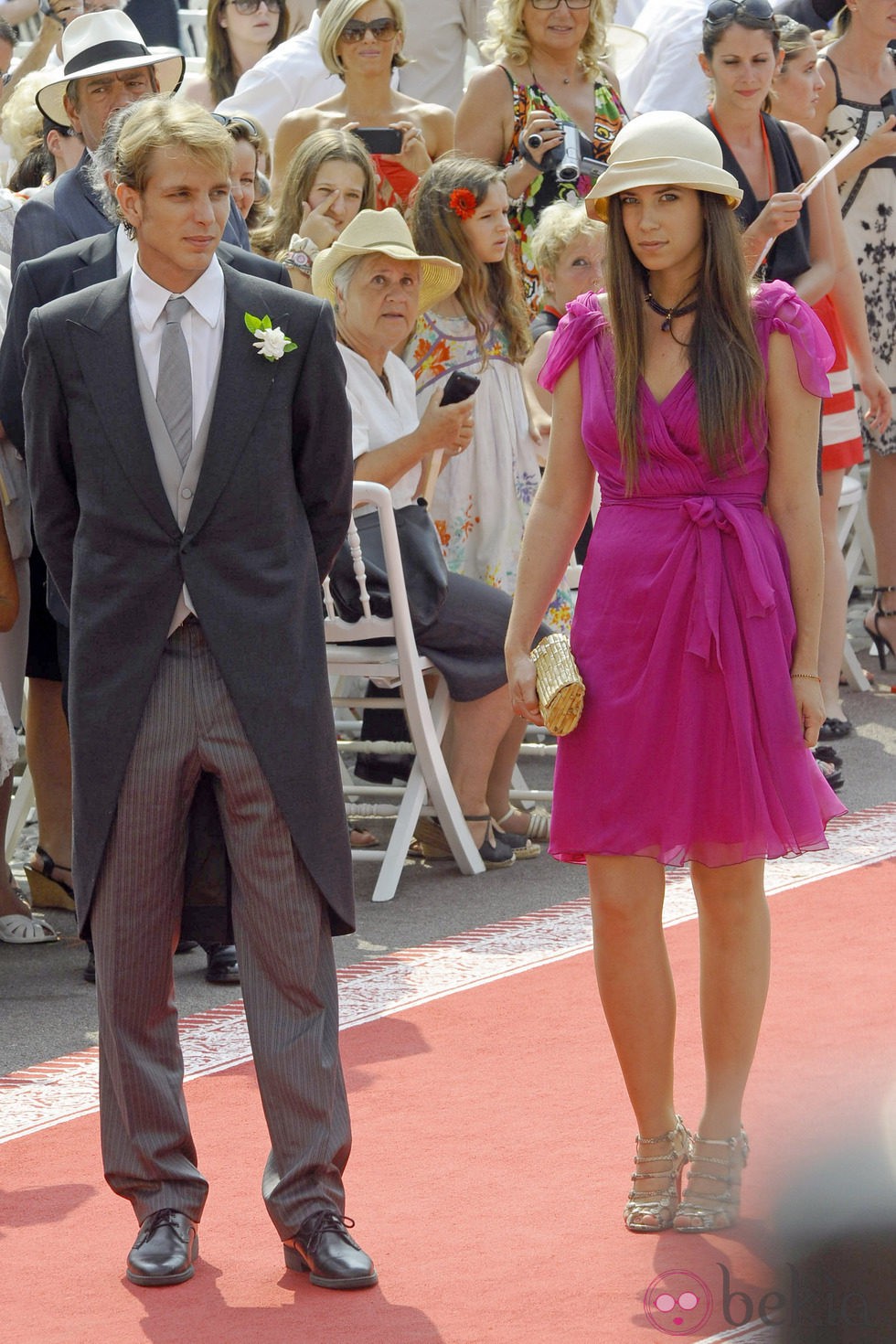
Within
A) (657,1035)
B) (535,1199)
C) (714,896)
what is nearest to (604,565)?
(714,896)

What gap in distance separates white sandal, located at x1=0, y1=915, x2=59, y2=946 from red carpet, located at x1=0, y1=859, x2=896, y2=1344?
129 centimetres

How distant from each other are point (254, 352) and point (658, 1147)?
5.21 ft

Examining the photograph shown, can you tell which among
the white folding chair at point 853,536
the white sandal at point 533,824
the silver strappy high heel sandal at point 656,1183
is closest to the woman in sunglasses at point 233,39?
the white folding chair at point 853,536

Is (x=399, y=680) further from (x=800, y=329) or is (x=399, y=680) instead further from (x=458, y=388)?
(x=800, y=329)

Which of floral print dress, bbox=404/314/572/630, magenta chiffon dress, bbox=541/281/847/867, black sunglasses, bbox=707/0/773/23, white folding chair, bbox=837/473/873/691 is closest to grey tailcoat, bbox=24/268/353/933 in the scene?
magenta chiffon dress, bbox=541/281/847/867

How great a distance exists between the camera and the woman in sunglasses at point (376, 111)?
7.20 metres

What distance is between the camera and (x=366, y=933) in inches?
219

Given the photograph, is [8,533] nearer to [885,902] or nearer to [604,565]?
[604,565]

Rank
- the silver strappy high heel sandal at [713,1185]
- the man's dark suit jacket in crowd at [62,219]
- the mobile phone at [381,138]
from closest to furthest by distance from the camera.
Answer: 1. the silver strappy high heel sandal at [713,1185]
2. the man's dark suit jacket in crowd at [62,219]
3. the mobile phone at [381,138]

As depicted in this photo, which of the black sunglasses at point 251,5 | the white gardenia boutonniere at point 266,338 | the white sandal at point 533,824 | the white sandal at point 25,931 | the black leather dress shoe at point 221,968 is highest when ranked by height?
the black sunglasses at point 251,5

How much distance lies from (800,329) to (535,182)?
403 cm

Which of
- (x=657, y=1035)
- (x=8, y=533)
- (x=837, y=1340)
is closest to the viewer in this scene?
(x=837, y=1340)

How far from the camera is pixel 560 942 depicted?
5363 mm

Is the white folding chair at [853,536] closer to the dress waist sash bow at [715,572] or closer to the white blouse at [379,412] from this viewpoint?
the white blouse at [379,412]
